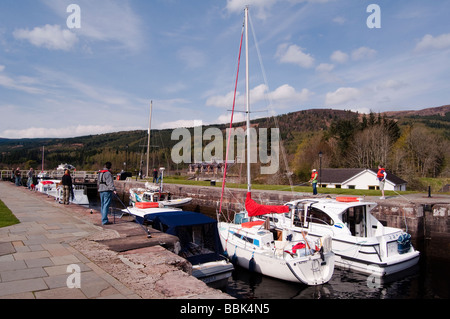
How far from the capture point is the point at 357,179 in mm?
41031

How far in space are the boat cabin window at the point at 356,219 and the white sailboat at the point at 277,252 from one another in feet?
7.48

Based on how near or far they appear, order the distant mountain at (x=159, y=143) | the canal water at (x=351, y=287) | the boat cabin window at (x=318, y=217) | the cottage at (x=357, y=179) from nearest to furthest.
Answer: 1. the canal water at (x=351, y=287)
2. the boat cabin window at (x=318, y=217)
3. the cottage at (x=357, y=179)
4. the distant mountain at (x=159, y=143)

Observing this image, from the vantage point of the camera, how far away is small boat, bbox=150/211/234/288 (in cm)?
927

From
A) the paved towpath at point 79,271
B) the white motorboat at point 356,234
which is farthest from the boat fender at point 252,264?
the paved towpath at point 79,271

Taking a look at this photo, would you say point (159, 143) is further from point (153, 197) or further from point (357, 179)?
point (153, 197)

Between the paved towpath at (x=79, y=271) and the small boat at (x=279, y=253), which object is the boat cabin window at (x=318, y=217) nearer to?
the small boat at (x=279, y=253)

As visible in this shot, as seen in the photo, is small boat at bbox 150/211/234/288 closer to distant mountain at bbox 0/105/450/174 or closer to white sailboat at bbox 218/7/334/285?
white sailboat at bbox 218/7/334/285

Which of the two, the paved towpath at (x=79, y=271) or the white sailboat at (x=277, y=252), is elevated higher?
the paved towpath at (x=79, y=271)

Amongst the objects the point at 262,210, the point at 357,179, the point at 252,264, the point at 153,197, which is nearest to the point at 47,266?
the point at 252,264

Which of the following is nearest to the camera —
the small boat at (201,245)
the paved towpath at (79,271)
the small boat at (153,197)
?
the paved towpath at (79,271)

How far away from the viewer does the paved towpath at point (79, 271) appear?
4453 mm

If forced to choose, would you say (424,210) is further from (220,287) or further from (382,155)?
(382,155)
